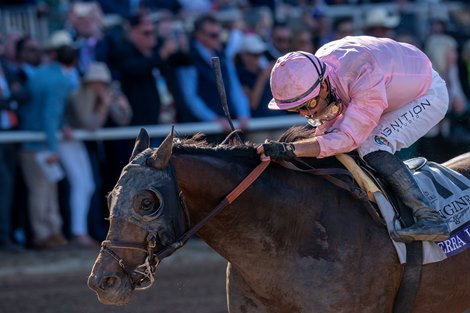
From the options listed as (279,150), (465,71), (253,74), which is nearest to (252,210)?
(279,150)

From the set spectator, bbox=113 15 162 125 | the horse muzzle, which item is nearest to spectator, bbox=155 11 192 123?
spectator, bbox=113 15 162 125

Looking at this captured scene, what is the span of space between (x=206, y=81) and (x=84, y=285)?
275 cm

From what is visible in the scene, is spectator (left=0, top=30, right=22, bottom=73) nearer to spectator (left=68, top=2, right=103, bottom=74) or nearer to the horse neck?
spectator (left=68, top=2, right=103, bottom=74)

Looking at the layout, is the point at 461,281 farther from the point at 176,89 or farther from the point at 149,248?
the point at 176,89

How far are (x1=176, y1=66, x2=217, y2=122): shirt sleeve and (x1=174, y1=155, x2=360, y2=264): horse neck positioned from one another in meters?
5.65

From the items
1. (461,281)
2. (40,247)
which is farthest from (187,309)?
(461,281)

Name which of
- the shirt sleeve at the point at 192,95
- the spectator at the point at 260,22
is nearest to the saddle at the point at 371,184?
the shirt sleeve at the point at 192,95

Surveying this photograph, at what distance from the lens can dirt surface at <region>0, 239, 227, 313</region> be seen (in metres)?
8.30

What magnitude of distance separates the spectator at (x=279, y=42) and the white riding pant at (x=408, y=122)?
20.4 feet

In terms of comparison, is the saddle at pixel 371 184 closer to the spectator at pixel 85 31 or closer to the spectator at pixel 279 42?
the spectator at pixel 85 31

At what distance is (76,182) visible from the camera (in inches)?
405

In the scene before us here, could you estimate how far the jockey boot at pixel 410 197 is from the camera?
Answer: 5.07m

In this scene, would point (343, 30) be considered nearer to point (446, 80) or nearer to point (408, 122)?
point (446, 80)

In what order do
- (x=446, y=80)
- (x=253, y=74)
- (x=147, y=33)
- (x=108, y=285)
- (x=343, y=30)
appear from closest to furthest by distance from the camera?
1. (x=108, y=285)
2. (x=147, y=33)
3. (x=253, y=74)
4. (x=343, y=30)
5. (x=446, y=80)
